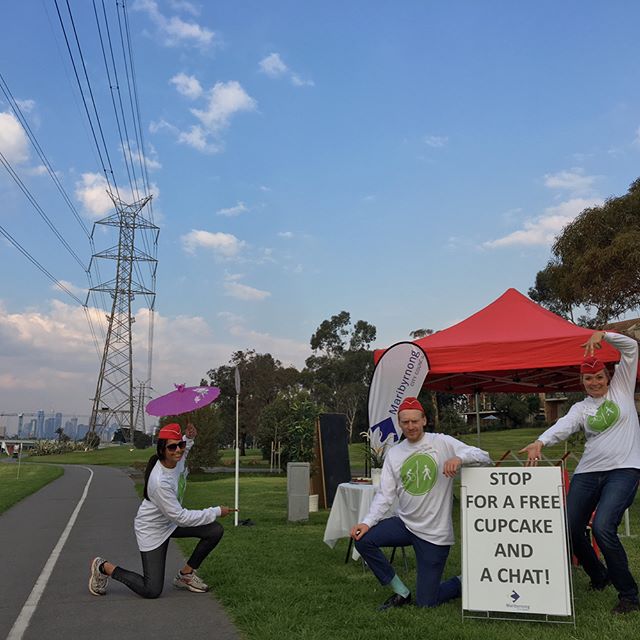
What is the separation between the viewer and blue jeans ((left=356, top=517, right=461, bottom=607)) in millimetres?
5098

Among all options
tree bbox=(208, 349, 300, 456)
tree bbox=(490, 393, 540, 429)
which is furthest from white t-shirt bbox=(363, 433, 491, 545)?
tree bbox=(490, 393, 540, 429)

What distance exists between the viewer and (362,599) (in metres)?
5.64

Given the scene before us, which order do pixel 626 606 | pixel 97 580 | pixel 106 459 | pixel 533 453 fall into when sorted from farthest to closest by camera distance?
pixel 106 459
pixel 97 580
pixel 533 453
pixel 626 606

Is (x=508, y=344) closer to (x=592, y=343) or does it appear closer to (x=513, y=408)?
(x=592, y=343)

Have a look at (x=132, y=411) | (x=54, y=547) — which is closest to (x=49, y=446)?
(x=132, y=411)

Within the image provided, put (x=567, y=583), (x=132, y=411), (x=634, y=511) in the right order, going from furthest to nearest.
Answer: (x=132, y=411) < (x=634, y=511) < (x=567, y=583)

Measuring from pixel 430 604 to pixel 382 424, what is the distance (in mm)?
4438

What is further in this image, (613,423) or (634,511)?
(634,511)

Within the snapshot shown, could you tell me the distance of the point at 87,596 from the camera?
6125 millimetres

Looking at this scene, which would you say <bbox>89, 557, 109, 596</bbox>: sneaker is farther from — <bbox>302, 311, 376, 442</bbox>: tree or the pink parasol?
<bbox>302, 311, 376, 442</bbox>: tree

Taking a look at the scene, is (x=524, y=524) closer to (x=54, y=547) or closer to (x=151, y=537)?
(x=151, y=537)

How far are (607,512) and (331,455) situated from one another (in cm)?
979

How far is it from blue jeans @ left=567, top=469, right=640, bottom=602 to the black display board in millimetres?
8978

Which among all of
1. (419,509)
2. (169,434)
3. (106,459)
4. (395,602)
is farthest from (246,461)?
(419,509)
